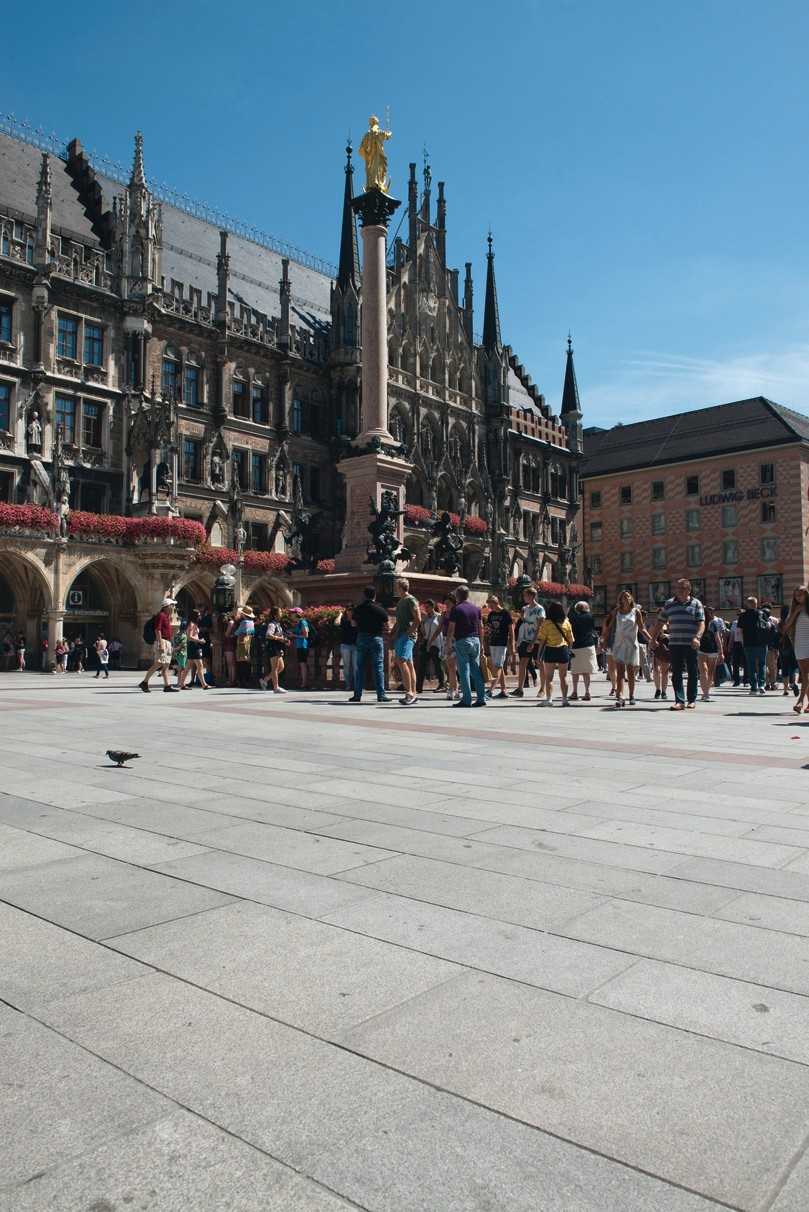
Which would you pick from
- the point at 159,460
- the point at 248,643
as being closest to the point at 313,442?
the point at 159,460

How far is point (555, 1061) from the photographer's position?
2.63 meters

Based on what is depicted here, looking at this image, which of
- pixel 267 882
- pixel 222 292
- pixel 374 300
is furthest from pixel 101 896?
pixel 222 292

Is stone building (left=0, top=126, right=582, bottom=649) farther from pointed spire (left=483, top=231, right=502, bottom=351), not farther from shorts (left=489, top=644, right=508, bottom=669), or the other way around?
shorts (left=489, top=644, right=508, bottom=669)

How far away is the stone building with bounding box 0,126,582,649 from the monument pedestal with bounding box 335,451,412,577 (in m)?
18.8

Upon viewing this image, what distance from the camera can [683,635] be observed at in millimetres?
14969

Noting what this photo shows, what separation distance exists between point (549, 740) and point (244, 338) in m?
43.4

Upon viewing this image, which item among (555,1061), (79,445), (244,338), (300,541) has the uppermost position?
(244,338)

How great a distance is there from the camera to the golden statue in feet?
85.8

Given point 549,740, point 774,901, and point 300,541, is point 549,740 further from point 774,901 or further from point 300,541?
point 300,541

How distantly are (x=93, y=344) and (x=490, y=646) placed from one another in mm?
31192

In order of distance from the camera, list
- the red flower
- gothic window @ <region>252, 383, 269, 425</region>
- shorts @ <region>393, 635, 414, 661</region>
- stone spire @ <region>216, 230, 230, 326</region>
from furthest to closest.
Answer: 1. gothic window @ <region>252, 383, 269, 425</region>
2. stone spire @ <region>216, 230, 230, 326</region>
3. the red flower
4. shorts @ <region>393, 635, 414, 661</region>

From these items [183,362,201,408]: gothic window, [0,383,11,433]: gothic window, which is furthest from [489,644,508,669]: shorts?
[183,362,201,408]: gothic window

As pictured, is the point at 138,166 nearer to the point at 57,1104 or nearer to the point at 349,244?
the point at 349,244

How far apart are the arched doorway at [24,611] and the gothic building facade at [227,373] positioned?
3.27 metres
